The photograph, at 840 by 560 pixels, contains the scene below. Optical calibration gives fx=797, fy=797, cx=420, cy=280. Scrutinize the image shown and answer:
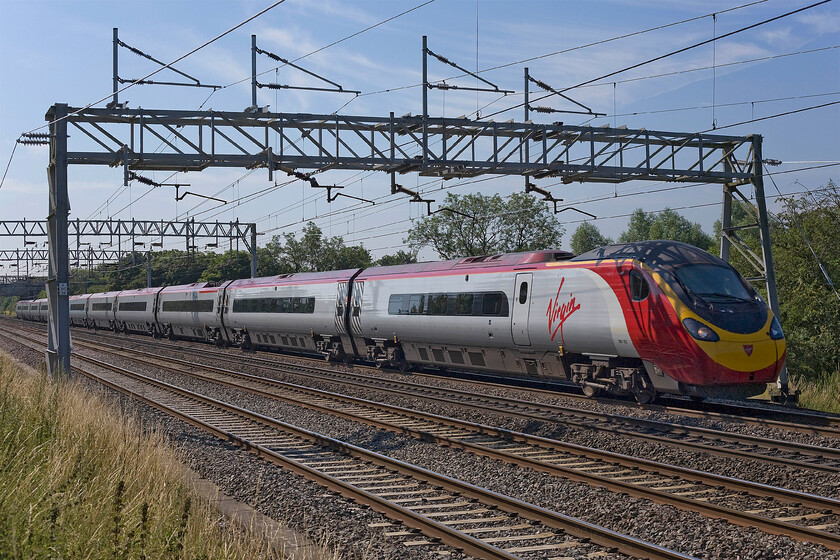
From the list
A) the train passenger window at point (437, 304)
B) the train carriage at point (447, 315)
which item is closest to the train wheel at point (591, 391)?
the train carriage at point (447, 315)

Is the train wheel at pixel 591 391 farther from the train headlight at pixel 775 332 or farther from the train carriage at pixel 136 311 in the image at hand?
the train carriage at pixel 136 311

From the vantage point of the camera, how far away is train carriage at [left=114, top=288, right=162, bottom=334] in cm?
4778

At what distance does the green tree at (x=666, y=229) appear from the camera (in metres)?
113

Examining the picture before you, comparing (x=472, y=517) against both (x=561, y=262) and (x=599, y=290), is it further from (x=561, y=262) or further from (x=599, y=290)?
(x=561, y=262)

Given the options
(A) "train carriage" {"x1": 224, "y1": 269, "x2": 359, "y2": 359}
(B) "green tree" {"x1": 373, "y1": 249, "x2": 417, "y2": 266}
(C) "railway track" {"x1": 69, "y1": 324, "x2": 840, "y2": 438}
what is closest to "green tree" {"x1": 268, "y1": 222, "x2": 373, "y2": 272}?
(B) "green tree" {"x1": 373, "y1": 249, "x2": 417, "y2": 266}

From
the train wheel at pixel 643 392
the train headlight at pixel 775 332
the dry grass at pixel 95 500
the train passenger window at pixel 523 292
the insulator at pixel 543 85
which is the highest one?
the insulator at pixel 543 85

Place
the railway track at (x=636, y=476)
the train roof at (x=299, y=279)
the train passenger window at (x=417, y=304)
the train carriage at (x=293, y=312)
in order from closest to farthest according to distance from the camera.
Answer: the railway track at (x=636, y=476)
the train passenger window at (x=417, y=304)
the train carriage at (x=293, y=312)
the train roof at (x=299, y=279)

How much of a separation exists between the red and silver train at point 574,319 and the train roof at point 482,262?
45 mm

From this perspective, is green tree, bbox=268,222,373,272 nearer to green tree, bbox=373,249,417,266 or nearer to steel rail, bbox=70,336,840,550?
green tree, bbox=373,249,417,266

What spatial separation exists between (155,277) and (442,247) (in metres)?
31.8

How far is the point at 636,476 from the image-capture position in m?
9.69

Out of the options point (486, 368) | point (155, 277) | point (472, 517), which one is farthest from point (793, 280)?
point (155, 277)

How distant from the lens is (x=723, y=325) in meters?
13.8

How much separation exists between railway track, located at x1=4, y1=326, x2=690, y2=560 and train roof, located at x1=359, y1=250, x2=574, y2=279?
6969 millimetres
